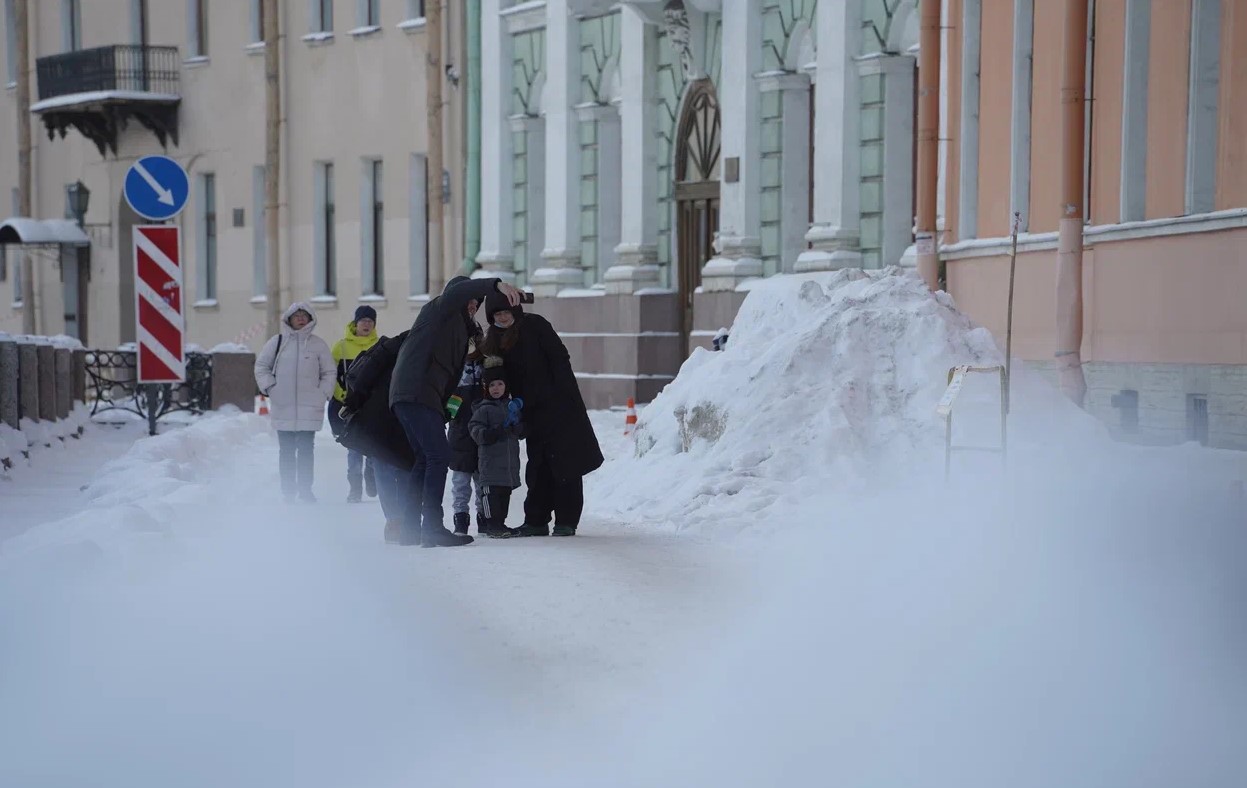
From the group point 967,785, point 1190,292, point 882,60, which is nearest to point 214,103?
point 882,60

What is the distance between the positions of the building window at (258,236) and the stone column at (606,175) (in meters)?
A: 10.5

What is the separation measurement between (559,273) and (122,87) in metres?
14.3

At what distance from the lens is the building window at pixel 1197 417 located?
1389 centimetres

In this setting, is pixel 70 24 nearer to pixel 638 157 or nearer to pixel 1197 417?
pixel 638 157

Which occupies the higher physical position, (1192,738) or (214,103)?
(214,103)

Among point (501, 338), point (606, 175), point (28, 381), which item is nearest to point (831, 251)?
point (606, 175)

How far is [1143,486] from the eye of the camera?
11945 millimetres

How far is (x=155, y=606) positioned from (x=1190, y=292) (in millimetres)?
8386

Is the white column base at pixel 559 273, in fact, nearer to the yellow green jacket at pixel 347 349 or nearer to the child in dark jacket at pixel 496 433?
the yellow green jacket at pixel 347 349

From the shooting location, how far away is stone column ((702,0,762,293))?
22.0m

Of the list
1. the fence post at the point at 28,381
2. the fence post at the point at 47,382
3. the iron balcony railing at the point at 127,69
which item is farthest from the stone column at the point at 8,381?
the iron balcony railing at the point at 127,69

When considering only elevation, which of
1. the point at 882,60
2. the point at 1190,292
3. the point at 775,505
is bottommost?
the point at 775,505

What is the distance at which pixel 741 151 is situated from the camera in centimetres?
2211

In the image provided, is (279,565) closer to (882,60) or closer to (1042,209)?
(1042,209)
